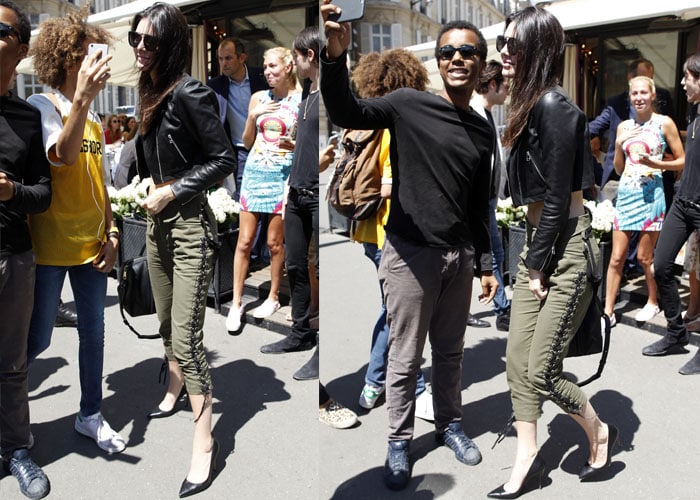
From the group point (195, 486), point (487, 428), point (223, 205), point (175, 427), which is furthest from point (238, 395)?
point (487, 428)

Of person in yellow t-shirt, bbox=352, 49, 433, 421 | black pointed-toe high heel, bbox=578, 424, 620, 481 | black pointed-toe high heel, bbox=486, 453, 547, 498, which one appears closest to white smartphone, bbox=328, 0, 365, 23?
person in yellow t-shirt, bbox=352, 49, 433, 421

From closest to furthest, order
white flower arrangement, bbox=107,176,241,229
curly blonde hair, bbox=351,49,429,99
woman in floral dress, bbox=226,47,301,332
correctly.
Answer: woman in floral dress, bbox=226,47,301,332 < curly blonde hair, bbox=351,49,429,99 < white flower arrangement, bbox=107,176,241,229

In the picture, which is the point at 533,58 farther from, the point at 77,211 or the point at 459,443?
the point at 77,211

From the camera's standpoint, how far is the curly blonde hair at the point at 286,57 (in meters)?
1.38

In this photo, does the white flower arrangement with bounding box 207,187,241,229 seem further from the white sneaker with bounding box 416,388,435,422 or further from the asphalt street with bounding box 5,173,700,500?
the white sneaker with bounding box 416,388,435,422

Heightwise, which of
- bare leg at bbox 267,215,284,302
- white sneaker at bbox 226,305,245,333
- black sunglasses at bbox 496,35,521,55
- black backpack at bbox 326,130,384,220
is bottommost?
white sneaker at bbox 226,305,245,333

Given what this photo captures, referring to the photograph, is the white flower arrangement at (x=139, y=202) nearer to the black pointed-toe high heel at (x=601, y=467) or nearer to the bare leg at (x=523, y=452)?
the bare leg at (x=523, y=452)

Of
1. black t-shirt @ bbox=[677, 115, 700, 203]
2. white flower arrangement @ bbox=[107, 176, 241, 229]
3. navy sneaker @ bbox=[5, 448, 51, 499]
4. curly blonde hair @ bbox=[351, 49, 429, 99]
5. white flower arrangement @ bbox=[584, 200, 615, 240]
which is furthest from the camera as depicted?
white flower arrangement @ bbox=[584, 200, 615, 240]

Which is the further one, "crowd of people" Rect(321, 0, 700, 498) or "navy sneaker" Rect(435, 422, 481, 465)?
"navy sneaker" Rect(435, 422, 481, 465)

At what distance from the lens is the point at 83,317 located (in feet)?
7.04

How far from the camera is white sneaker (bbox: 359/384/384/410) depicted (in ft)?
6.49

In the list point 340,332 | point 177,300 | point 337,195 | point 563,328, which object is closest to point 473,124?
point 337,195

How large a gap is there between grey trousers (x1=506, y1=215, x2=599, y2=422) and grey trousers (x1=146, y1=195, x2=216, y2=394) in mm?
837

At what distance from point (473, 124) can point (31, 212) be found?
3.62ft
